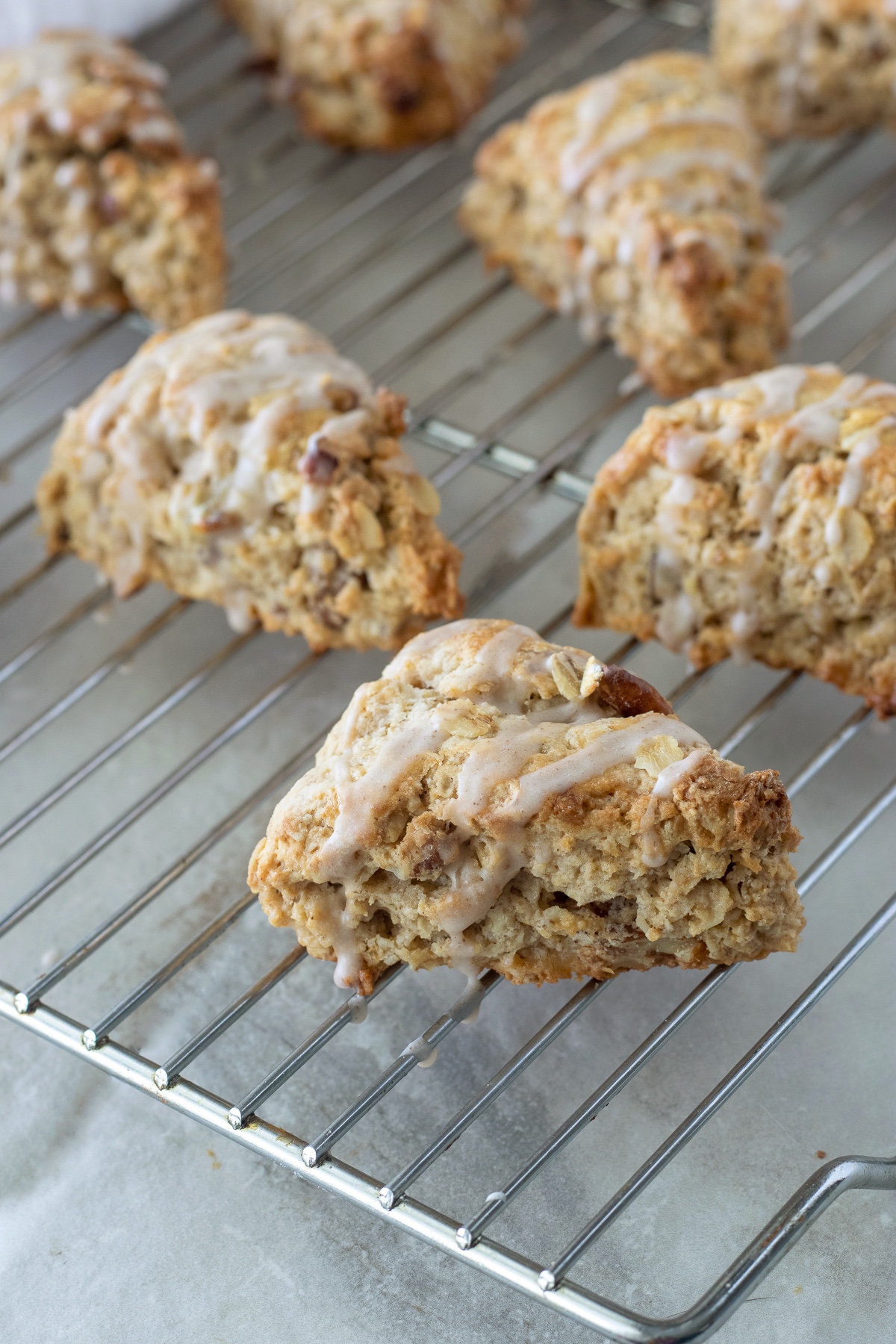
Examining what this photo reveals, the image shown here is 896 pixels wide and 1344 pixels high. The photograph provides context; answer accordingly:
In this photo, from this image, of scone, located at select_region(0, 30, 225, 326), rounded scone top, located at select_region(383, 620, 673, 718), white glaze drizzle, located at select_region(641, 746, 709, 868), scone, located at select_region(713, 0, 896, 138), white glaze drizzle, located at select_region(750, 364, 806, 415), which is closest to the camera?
white glaze drizzle, located at select_region(641, 746, 709, 868)

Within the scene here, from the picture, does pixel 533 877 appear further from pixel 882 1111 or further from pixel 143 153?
pixel 143 153

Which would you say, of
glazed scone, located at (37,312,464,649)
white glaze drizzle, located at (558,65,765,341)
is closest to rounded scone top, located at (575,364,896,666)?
glazed scone, located at (37,312,464,649)

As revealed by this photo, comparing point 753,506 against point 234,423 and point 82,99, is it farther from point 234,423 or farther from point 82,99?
point 82,99

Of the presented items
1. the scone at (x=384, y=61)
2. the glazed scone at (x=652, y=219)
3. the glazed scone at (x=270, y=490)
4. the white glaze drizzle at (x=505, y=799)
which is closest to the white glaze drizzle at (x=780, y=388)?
the glazed scone at (x=652, y=219)

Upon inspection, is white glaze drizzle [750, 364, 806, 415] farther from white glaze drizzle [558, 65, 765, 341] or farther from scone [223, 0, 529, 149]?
scone [223, 0, 529, 149]

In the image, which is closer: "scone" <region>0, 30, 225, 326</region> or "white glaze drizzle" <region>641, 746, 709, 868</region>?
"white glaze drizzle" <region>641, 746, 709, 868</region>

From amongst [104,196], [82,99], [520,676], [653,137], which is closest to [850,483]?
[520,676]
